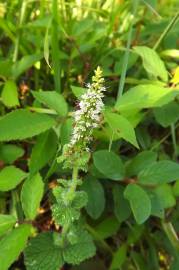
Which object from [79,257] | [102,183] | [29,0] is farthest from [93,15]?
[79,257]

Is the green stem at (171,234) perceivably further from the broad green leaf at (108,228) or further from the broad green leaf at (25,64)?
the broad green leaf at (25,64)

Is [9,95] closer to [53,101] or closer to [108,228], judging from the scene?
[53,101]

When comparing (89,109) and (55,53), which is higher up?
(55,53)

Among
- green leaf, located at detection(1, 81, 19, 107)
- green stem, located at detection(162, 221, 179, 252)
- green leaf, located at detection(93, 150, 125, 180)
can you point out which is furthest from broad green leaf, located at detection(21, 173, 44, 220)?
green stem, located at detection(162, 221, 179, 252)

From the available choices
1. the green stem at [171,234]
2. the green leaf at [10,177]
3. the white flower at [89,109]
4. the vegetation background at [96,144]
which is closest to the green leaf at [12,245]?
the vegetation background at [96,144]

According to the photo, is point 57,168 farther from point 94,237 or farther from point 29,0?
point 29,0

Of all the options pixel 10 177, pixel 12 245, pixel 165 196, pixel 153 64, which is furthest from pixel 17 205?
pixel 153 64

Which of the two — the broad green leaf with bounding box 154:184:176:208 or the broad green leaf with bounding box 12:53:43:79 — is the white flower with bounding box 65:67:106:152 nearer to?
the broad green leaf with bounding box 154:184:176:208
